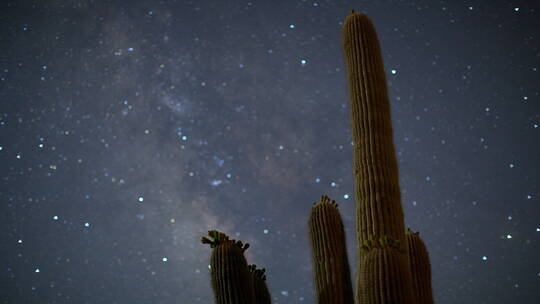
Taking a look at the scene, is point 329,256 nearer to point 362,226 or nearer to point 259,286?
point 362,226

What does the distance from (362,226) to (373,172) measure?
25.5 inches

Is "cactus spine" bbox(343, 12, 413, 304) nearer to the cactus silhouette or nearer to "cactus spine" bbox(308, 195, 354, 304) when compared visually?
the cactus silhouette

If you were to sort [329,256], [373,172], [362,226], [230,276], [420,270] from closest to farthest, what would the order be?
1. [230,276]
2. [362,226]
3. [373,172]
4. [329,256]
5. [420,270]

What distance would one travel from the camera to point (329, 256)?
7.30 m

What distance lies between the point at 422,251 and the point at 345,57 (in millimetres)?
2698

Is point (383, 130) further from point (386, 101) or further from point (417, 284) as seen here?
point (417, 284)

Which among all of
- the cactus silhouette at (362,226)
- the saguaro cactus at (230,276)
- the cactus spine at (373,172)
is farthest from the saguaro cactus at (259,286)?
the cactus spine at (373,172)

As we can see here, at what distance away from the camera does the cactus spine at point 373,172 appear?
587 centimetres

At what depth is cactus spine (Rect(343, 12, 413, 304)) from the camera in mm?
5867

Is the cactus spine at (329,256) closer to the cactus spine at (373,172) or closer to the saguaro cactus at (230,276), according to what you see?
the cactus spine at (373,172)

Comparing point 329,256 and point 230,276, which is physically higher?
point 329,256

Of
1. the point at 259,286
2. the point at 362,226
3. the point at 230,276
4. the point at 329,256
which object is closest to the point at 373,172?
the point at 362,226

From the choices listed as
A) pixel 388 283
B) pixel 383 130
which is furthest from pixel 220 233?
pixel 383 130

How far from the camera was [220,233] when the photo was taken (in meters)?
6.62
